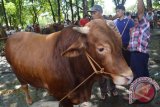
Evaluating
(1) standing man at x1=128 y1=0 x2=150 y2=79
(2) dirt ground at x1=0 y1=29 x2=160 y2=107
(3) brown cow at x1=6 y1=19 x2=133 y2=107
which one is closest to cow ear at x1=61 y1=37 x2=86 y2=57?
(3) brown cow at x1=6 y1=19 x2=133 y2=107

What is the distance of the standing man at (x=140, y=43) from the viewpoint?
6.57m

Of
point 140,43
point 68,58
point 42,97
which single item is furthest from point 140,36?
point 42,97

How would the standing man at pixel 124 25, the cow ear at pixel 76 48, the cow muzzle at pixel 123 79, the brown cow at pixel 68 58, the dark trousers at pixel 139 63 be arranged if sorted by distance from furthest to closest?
1. the standing man at pixel 124 25
2. the dark trousers at pixel 139 63
3. the cow ear at pixel 76 48
4. the brown cow at pixel 68 58
5. the cow muzzle at pixel 123 79

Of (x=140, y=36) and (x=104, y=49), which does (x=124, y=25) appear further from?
(x=104, y=49)

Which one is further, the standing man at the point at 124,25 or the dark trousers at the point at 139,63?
the standing man at the point at 124,25

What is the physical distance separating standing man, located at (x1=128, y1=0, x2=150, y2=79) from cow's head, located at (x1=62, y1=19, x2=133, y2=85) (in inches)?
63.4

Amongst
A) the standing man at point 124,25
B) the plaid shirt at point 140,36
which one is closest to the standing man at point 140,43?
the plaid shirt at point 140,36

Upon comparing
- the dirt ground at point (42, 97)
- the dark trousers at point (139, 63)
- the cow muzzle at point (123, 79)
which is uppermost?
the cow muzzle at point (123, 79)

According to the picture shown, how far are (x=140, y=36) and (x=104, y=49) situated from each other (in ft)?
6.46

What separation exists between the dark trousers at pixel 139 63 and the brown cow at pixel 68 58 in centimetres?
145

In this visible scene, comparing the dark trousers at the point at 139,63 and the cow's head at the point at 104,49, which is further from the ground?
the cow's head at the point at 104,49

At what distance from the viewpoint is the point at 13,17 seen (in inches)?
2328

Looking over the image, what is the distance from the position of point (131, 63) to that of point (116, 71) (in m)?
2.23

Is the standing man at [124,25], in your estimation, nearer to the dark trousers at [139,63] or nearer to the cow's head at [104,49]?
the dark trousers at [139,63]
